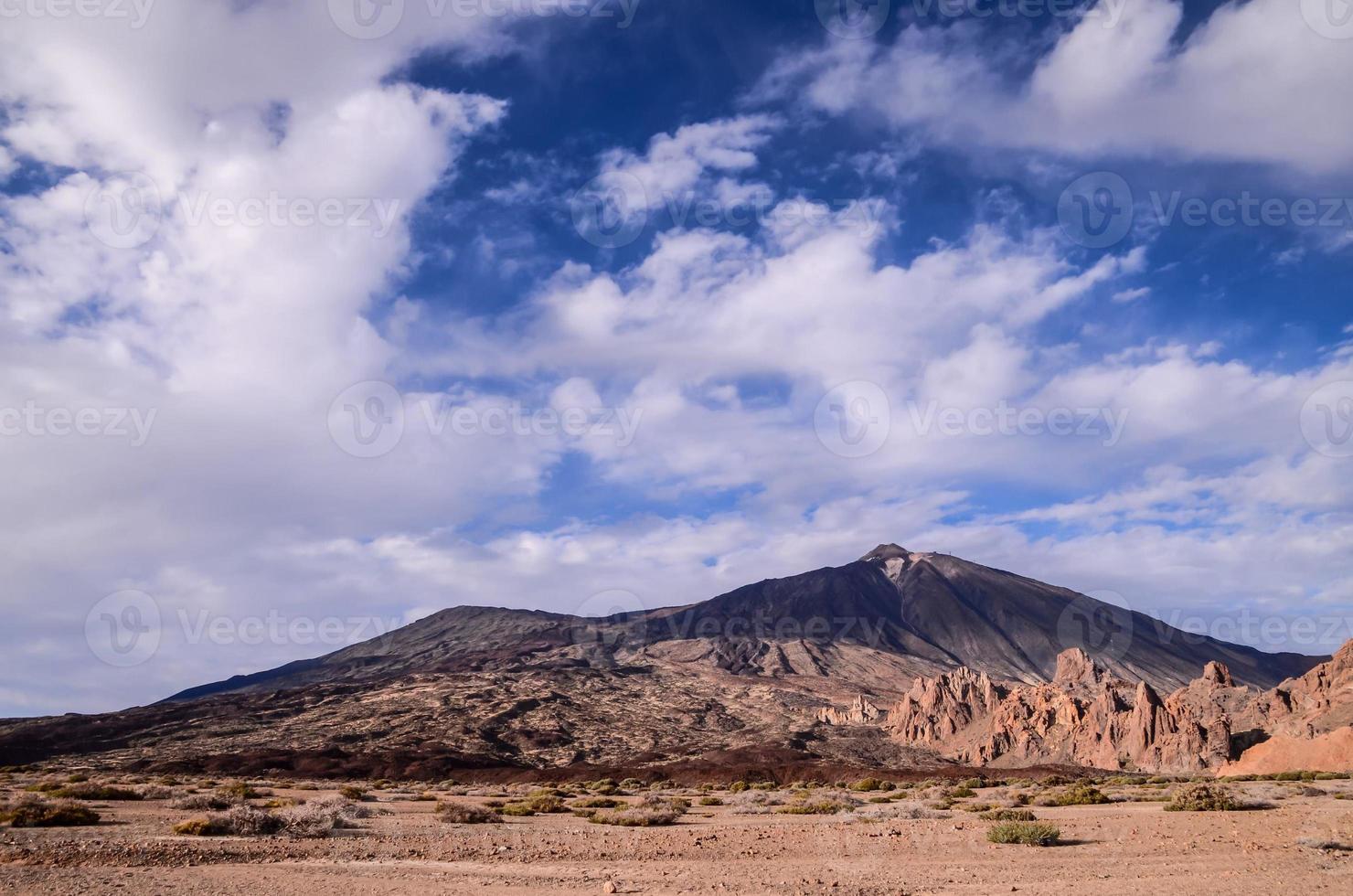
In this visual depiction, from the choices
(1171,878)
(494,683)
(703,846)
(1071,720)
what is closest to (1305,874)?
(1171,878)

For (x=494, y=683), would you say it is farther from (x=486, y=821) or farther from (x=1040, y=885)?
(x=1040, y=885)

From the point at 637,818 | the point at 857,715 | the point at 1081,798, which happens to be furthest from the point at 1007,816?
the point at 857,715

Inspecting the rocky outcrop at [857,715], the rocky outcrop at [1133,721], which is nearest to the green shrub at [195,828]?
the rocky outcrop at [1133,721]

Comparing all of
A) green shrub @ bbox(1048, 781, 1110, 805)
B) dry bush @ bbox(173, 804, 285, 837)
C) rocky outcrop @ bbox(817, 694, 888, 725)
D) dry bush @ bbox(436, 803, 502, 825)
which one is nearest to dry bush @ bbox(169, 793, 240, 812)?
dry bush @ bbox(173, 804, 285, 837)

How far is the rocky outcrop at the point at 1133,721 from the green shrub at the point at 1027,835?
39.7 metres

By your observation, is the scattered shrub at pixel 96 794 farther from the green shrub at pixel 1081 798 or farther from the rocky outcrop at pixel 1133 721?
the rocky outcrop at pixel 1133 721

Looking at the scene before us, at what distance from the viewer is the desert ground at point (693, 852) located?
38.8 feet

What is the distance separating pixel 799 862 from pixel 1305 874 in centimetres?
815

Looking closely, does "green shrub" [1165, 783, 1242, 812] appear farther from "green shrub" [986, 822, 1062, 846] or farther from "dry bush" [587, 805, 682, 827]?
"dry bush" [587, 805, 682, 827]

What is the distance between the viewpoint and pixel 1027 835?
53.5ft

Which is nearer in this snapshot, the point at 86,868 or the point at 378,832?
the point at 86,868

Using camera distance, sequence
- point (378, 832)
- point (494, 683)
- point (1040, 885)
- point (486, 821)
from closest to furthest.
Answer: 1. point (1040, 885)
2. point (378, 832)
3. point (486, 821)
4. point (494, 683)

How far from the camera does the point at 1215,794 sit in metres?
23.8

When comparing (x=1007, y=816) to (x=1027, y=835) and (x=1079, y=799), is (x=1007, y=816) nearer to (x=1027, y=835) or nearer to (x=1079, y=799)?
(x=1027, y=835)
